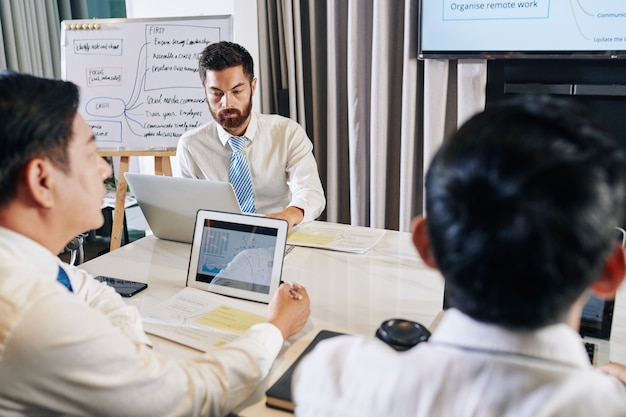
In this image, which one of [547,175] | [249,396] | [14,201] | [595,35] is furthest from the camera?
[595,35]

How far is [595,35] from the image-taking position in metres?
2.27

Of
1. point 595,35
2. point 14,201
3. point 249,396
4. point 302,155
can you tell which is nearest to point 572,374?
point 249,396

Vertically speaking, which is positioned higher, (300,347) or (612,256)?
(612,256)

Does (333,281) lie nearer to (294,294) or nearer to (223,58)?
(294,294)

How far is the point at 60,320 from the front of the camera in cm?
75

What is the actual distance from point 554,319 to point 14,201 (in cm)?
78

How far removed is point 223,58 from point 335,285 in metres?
1.14

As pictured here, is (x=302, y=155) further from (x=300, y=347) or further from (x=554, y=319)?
(x=554, y=319)

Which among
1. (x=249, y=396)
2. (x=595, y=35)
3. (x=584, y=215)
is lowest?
(x=249, y=396)

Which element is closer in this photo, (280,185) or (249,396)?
(249,396)

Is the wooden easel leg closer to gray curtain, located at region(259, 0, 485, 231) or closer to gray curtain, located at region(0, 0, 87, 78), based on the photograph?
gray curtain, located at region(259, 0, 485, 231)

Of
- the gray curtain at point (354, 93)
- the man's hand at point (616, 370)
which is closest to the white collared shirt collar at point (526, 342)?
the man's hand at point (616, 370)

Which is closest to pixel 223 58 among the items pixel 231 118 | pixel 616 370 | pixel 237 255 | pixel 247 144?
pixel 231 118

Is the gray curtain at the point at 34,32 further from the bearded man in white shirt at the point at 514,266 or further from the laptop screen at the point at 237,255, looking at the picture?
the bearded man in white shirt at the point at 514,266
